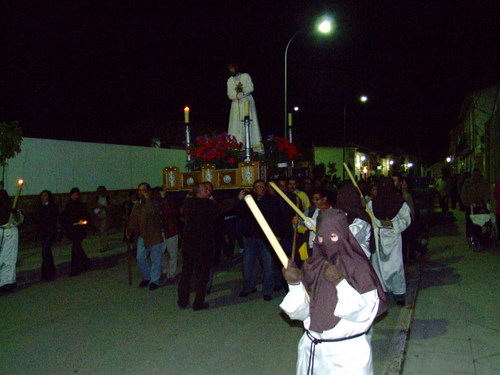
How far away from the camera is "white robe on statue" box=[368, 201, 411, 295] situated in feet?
23.3

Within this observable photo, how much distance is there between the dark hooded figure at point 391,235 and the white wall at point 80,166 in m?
10.3

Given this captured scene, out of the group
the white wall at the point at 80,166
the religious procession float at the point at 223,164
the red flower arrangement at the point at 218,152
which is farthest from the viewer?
the white wall at the point at 80,166

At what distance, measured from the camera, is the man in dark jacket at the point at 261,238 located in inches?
312

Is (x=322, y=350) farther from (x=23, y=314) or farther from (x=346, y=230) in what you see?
(x=23, y=314)

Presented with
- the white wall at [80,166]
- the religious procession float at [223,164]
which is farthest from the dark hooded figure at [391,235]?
the white wall at [80,166]

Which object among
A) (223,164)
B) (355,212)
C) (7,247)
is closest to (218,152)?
(223,164)

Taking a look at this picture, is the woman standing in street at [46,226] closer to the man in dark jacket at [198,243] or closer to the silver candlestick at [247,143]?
the man in dark jacket at [198,243]

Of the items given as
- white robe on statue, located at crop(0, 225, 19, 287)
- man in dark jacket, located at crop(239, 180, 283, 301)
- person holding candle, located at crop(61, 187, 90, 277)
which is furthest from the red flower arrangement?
white robe on statue, located at crop(0, 225, 19, 287)

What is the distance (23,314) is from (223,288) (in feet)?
10.6

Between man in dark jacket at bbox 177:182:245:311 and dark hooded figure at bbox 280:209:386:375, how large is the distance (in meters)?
4.34

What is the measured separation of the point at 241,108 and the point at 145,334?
5.75 m

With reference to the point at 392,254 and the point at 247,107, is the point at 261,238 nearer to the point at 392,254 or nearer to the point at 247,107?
the point at 392,254

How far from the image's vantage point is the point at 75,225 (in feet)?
34.6

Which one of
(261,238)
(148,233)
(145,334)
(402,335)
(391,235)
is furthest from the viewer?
(148,233)
